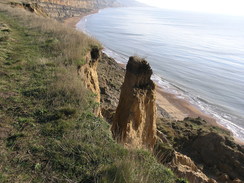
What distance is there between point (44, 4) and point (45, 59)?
9050 centimetres

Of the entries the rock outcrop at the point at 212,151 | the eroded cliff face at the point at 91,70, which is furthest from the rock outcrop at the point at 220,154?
the eroded cliff face at the point at 91,70

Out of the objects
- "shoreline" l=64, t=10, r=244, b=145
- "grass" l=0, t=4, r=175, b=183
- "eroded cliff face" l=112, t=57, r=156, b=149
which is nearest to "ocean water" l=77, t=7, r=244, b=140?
"shoreline" l=64, t=10, r=244, b=145

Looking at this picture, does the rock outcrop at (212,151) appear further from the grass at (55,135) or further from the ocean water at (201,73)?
the grass at (55,135)

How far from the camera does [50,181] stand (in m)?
3.97

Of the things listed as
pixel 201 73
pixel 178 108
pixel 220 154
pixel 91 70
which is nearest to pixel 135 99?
pixel 91 70

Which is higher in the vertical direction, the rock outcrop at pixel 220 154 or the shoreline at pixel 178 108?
the rock outcrop at pixel 220 154

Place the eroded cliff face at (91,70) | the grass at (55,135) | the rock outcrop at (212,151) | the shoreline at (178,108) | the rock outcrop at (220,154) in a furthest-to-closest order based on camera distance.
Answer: the shoreline at (178,108)
the rock outcrop at (220,154)
the rock outcrop at (212,151)
the eroded cliff face at (91,70)
the grass at (55,135)

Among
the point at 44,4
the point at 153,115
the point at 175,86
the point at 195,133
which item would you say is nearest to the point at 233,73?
the point at 175,86

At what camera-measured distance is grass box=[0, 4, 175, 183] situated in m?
4.14

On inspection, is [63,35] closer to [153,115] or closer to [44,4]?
[153,115]

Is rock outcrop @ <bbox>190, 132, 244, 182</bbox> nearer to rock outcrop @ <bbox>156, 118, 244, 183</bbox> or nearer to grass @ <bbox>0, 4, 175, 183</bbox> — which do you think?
rock outcrop @ <bbox>156, 118, 244, 183</bbox>

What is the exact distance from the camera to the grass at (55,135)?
163 inches

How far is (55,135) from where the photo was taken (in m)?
5.21

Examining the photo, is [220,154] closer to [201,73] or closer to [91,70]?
[91,70]
